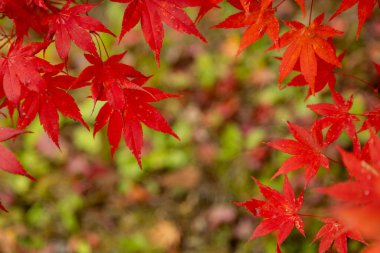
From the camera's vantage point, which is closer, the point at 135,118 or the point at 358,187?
the point at 358,187

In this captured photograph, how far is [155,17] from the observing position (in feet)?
3.37

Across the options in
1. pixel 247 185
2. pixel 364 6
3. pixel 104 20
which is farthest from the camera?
pixel 104 20

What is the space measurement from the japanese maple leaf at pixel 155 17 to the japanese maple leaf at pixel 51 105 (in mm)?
195

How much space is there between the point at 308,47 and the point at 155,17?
35 centimetres

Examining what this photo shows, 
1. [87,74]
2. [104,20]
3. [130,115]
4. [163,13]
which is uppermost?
[163,13]

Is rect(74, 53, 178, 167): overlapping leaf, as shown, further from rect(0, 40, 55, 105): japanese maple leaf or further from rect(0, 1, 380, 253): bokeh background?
rect(0, 1, 380, 253): bokeh background

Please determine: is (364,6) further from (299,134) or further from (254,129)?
(254,129)

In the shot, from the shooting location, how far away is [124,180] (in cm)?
284

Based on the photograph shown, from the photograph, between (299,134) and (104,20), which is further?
(104,20)

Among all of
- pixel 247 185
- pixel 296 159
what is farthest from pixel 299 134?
pixel 247 185

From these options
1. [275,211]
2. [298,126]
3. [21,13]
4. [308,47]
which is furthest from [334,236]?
[21,13]

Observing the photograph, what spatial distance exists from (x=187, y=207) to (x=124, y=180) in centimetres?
42

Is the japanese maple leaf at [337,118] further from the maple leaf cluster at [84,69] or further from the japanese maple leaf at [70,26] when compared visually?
the japanese maple leaf at [70,26]

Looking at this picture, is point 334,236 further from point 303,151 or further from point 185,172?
point 185,172
